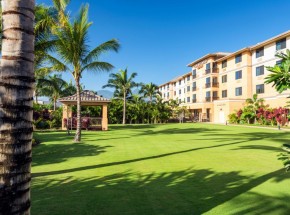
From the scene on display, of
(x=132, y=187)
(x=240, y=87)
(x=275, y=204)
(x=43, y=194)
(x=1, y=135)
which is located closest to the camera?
(x=1, y=135)

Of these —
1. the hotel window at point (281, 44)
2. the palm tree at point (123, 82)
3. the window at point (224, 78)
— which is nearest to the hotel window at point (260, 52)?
the hotel window at point (281, 44)

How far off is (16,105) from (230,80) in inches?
1993

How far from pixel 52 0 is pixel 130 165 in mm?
13217

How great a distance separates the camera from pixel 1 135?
2.64 meters

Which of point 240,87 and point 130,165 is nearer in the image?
point 130,165

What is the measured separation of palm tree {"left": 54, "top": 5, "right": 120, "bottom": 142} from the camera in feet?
54.5

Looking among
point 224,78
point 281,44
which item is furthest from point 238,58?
point 281,44

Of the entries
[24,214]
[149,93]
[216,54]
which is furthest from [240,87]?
[24,214]

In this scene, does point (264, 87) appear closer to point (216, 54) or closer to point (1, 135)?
point (216, 54)

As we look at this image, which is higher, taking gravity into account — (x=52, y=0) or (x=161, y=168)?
(x=52, y=0)

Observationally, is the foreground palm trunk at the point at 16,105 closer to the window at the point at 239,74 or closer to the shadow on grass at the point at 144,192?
the shadow on grass at the point at 144,192

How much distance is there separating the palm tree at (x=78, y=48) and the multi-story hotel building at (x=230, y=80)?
1044 inches

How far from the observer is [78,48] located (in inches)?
672

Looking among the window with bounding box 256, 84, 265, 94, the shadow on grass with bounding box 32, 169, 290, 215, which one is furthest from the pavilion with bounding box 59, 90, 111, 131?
the window with bounding box 256, 84, 265, 94
